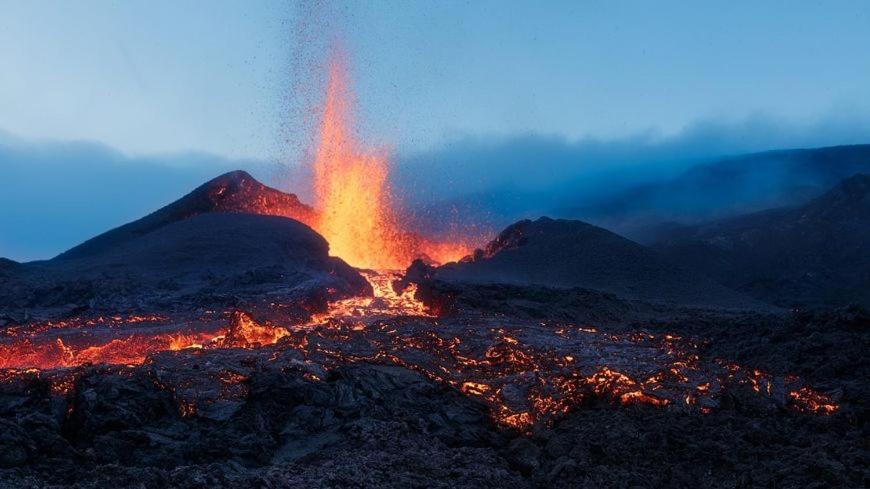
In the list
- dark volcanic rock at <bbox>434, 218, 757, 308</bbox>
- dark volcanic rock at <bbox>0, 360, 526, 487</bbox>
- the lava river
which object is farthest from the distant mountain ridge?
dark volcanic rock at <bbox>0, 360, 526, 487</bbox>

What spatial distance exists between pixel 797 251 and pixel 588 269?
50.7 feet

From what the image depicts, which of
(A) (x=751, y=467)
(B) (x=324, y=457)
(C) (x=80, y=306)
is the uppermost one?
(C) (x=80, y=306)

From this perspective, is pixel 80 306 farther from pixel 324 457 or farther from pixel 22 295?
pixel 324 457

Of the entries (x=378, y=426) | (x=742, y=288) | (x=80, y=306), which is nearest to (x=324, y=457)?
(x=378, y=426)

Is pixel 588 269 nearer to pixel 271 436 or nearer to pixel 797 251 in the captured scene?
pixel 797 251

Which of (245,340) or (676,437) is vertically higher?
(245,340)

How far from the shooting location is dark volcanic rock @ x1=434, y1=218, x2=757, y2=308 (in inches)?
1134

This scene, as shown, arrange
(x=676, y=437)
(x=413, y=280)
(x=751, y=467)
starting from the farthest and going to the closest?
(x=413, y=280)
(x=676, y=437)
(x=751, y=467)

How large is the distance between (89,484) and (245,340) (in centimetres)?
725

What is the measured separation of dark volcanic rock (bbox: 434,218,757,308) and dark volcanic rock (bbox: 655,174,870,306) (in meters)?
6.55

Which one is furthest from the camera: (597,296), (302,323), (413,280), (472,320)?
(413,280)

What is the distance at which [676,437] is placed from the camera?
8.84 metres

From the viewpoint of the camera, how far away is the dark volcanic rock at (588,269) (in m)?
28.8

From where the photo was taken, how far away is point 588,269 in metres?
31.7
